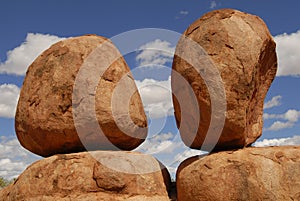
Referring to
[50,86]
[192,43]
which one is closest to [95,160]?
[50,86]

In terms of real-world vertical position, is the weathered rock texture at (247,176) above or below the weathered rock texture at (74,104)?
below

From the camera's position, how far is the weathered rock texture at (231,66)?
5.88 metres

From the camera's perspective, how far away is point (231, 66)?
5875mm

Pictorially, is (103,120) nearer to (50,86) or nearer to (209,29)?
(50,86)

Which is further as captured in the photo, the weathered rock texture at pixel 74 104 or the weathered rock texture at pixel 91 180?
the weathered rock texture at pixel 74 104

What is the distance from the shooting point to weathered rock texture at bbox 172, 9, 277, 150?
5.88 metres

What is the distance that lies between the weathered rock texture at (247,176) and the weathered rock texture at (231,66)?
0.42 meters

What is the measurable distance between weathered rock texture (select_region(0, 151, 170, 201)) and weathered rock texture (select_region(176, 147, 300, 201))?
640 millimetres

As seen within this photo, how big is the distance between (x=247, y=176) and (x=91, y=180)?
222cm

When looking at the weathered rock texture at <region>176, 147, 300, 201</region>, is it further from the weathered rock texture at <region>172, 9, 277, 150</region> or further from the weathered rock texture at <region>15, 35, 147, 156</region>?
the weathered rock texture at <region>15, 35, 147, 156</region>

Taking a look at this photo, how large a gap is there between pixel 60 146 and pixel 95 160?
2.86ft

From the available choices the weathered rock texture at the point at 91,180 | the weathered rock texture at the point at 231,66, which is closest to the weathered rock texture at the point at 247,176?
the weathered rock texture at the point at 231,66

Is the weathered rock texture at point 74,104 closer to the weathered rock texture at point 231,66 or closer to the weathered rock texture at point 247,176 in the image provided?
the weathered rock texture at point 231,66

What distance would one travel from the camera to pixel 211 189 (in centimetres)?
572
